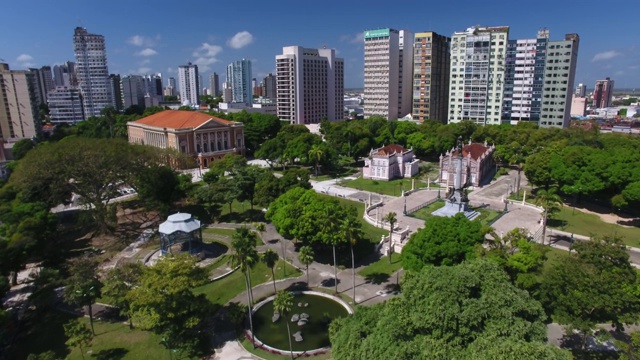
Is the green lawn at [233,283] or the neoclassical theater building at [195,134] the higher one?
the neoclassical theater building at [195,134]

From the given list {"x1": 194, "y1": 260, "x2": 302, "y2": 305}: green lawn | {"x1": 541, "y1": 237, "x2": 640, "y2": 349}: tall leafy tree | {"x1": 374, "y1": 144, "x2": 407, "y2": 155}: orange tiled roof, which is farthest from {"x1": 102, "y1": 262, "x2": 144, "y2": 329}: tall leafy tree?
{"x1": 374, "y1": 144, "x2": 407, "y2": 155}: orange tiled roof

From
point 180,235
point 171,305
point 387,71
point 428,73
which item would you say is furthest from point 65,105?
point 171,305

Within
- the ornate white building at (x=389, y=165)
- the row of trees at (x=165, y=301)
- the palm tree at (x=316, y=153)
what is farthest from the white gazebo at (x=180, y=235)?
the ornate white building at (x=389, y=165)

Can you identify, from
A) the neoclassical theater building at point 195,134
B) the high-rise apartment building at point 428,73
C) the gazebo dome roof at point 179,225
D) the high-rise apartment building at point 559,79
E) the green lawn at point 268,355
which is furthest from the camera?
the high-rise apartment building at point 428,73

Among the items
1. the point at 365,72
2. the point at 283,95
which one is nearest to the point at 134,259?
the point at 283,95

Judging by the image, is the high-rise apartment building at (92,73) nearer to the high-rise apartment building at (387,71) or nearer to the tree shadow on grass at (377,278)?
the high-rise apartment building at (387,71)

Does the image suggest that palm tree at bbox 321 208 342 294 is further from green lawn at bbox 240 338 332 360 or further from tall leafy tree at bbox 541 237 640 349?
tall leafy tree at bbox 541 237 640 349
